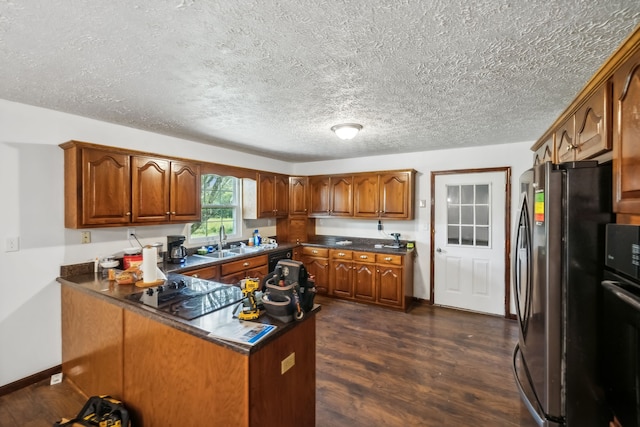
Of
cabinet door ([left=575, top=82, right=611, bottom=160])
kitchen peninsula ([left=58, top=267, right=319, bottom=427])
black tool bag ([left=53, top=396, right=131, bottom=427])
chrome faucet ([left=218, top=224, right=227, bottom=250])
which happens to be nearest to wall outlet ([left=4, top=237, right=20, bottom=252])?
kitchen peninsula ([left=58, top=267, right=319, bottom=427])

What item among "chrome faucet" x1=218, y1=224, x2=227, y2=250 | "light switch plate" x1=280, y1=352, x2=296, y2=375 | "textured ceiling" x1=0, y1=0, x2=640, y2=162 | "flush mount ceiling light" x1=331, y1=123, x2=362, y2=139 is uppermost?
"textured ceiling" x1=0, y1=0, x2=640, y2=162

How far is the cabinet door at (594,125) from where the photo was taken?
134 cm

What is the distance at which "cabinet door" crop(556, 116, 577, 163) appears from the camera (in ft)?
6.05

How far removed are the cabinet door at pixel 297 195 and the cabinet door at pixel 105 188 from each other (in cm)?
265

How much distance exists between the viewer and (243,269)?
3.71 meters

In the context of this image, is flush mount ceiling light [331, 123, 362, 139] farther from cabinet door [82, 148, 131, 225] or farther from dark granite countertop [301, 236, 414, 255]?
cabinet door [82, 148, 131, 225]

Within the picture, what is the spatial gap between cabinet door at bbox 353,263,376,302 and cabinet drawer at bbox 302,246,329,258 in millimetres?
538

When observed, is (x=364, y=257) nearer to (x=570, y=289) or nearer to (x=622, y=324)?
(x=570, y=289)

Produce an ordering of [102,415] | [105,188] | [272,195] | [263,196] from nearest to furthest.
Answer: [102,415], [105,188], [263,196], [272,195]

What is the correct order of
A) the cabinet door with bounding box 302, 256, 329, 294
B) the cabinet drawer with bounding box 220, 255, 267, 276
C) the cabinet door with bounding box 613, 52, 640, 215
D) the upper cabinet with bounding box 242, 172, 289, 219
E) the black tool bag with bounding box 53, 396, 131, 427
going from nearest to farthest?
the cabinet door with bounding box 613, 52, 640, 215 → the black tool bag with bounding box 53, 396, 131, 427 → the cabinet drawer with bounding box 220, 255, 267, 276 → the upper cabinet with bounding box 242, 172, 289, 219 → the cabinet door with bounding box 302, 256, 329, 294

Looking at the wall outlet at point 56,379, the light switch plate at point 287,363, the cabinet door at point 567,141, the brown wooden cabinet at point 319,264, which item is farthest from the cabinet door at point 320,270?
the cabinet door at point 567,141

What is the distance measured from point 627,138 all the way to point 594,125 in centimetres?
42

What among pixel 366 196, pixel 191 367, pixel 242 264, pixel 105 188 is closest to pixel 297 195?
pixel 366 196

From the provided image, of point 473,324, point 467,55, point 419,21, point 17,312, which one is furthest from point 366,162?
point 17,312
